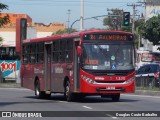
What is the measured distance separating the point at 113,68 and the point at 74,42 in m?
2.21

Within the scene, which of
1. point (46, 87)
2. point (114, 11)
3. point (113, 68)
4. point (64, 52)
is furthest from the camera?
point (114, 11)

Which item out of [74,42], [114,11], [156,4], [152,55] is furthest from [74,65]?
[114,11]

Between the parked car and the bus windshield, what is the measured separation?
11669 mm

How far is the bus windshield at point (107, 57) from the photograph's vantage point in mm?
25406

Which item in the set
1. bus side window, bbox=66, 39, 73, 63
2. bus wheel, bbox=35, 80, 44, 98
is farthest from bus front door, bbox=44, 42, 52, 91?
bus side window, bbox=66, 39, 73, 63

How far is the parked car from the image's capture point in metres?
37.7

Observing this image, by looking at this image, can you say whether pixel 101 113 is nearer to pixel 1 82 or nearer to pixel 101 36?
pixel 101 36

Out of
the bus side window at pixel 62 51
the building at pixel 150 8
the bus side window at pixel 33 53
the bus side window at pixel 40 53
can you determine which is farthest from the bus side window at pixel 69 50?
the building at pixel 150 8

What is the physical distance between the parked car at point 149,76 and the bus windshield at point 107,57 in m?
11.7

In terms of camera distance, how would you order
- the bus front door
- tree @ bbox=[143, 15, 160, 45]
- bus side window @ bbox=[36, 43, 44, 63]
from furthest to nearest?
1. tree @ bbox=[143, 15, 160, 45]
2. bus side window @ bbox=[36, 43, 44, 63]
3. the bus front door

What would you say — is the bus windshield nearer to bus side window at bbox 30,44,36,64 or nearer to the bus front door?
the bus front door

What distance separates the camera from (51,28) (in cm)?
13200

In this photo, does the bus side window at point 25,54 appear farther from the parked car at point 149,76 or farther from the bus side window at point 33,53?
the parked car at point 149,76

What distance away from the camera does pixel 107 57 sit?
25.5 m
